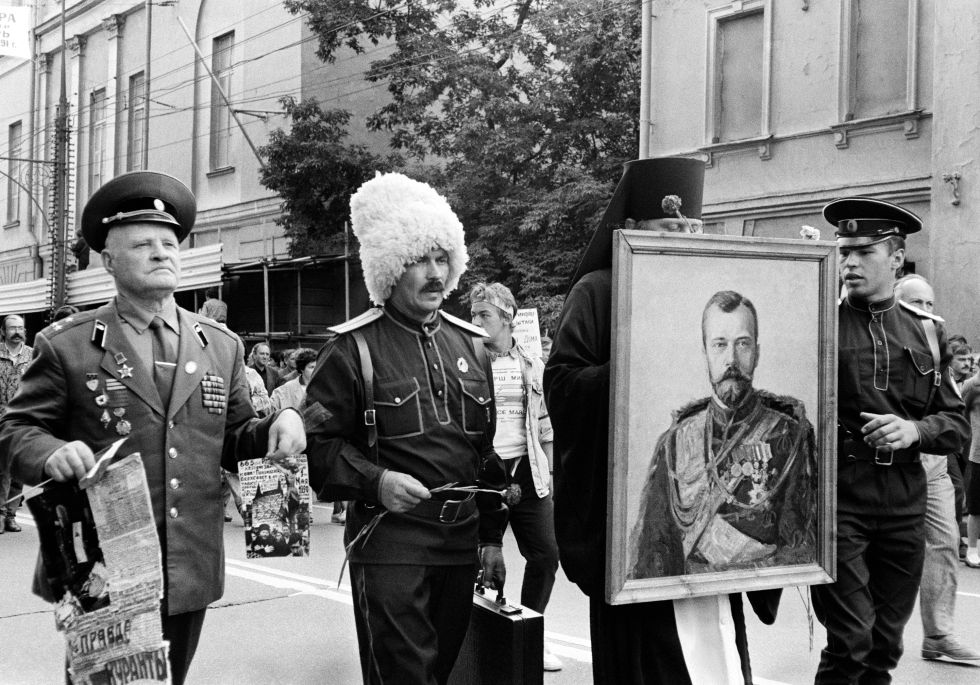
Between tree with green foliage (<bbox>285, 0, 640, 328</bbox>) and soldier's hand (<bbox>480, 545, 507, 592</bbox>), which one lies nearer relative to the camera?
soldier's hand (<bbox>480, 545, 507, 592</bbox>)

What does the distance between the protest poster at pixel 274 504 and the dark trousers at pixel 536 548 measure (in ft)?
6.68

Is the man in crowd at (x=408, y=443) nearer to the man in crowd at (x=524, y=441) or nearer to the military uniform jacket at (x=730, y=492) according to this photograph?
the military uniform jacket at (x=730, y=492)

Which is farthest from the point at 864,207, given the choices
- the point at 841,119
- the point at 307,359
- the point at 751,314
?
the point at 841,119

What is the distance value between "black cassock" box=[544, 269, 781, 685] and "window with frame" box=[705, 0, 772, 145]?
45.5 ft

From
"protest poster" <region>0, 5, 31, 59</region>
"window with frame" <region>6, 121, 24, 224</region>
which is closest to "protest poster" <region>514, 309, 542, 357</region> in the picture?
"protest poster" <region>0, 5, 31, 59</region>

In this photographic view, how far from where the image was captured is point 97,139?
33750mm

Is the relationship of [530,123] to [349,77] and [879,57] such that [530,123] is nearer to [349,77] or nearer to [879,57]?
[879,57]

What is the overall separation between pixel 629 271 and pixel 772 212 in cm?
1398

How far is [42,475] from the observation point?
302 cm

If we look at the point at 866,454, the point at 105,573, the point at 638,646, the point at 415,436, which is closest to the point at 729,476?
the point at 638,646

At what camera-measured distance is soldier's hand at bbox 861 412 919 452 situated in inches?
165

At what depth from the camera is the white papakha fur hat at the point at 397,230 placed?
12.5 feet

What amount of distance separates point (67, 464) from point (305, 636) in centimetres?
380

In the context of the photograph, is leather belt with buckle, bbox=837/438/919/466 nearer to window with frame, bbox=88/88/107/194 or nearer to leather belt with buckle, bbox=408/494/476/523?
leather belt with buckle, bbox=408/494/476/523
